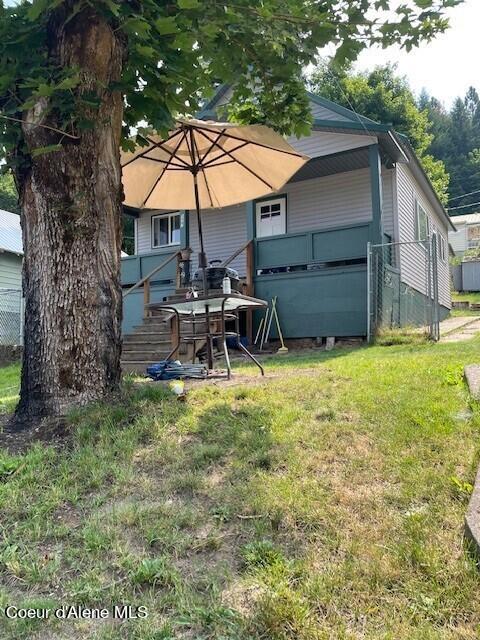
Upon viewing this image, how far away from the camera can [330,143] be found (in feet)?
31.4

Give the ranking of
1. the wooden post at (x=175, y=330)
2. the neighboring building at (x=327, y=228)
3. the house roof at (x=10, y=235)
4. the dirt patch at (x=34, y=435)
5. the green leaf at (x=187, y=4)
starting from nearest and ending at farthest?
the dirt patch at (x=34, y=435) < the green leaf at (x=187, y=4) < the wooden post at (x=175, y=330) < the neighboring building at (x=327, y=228) < the house roof at (x=10, y=235)

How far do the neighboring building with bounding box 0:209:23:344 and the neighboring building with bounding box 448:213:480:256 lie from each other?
28186mm

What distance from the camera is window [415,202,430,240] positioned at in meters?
12.5

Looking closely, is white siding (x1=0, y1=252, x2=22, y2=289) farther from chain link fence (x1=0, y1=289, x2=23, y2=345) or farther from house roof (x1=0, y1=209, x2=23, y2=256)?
chain link fence (x1=0, y1=289, x2=23, y2=345)

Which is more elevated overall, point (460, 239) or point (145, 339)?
point (460, 239)

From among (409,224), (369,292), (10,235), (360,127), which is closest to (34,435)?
(369,292)

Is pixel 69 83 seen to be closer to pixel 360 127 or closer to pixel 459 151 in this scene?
pixel 360 127

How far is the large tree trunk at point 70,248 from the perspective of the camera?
3246 millimetres

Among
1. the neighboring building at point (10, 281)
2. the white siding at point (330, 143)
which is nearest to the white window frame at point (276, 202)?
the white siding at point (330, 143)

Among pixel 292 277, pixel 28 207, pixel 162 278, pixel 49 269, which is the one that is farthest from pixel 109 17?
pixel 162 278

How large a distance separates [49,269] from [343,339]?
6675 mm

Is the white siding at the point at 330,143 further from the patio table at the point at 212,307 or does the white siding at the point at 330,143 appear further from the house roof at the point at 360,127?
the patio table at the point at 212,307

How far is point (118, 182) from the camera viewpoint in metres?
3.55

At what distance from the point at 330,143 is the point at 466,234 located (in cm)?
2942
